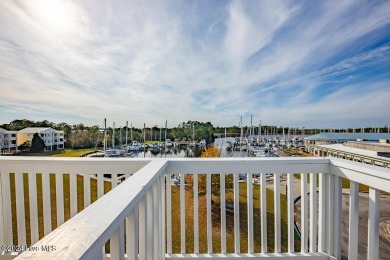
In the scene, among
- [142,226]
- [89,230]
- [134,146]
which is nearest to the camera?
[89,230]

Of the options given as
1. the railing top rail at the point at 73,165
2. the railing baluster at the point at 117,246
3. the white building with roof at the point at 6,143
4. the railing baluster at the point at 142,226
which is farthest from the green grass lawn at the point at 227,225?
the railing baluster at the point at 117,246

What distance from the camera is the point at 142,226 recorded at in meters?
0.86

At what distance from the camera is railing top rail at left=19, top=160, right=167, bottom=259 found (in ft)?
1.18

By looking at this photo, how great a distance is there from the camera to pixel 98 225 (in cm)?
46

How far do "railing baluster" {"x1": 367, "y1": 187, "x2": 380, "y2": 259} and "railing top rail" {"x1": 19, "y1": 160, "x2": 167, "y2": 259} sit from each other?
1324mm

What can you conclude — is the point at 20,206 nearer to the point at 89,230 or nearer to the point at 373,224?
the point at 89,230

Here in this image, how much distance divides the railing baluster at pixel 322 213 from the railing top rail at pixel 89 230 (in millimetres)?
1450

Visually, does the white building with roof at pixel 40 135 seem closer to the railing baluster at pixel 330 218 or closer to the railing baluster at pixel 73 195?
the railing baluster at pixel 73 195

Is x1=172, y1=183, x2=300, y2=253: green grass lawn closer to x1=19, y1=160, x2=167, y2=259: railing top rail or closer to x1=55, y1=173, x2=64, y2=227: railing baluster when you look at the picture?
x1=55, y1=173, x2=64, y2=227: railing baluster

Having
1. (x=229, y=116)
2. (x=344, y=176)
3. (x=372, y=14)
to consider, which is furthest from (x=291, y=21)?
(x=229, y=116)

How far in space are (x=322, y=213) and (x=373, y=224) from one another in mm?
368

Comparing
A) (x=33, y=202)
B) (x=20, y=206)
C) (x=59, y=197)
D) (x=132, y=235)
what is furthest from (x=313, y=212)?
(x=20, y=206)

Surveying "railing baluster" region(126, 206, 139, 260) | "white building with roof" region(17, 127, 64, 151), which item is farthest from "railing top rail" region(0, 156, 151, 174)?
"white building with roof" region(17, 127, 64, 151)

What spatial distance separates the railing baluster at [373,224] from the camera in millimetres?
1127
